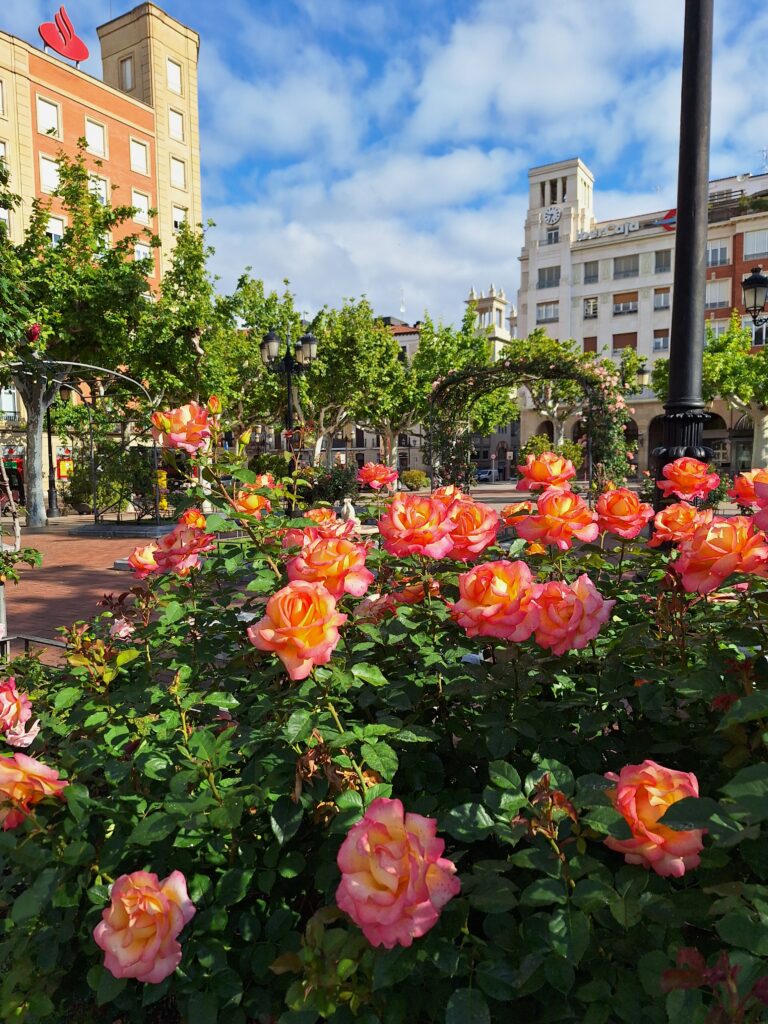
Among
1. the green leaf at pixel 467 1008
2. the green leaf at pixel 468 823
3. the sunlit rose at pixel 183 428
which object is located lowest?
the green leaf at pixel 467 1008

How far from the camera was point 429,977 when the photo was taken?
4.33 feet

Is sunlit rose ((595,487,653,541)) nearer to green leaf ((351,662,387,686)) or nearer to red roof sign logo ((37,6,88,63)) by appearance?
green leaf ((351,662,387,686))

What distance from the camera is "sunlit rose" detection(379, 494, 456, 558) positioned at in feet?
5.99

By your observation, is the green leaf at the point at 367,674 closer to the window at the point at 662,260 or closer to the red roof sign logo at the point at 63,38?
the red roof sign logo at the point at 63,38

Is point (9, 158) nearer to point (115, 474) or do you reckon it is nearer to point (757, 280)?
point (115, 474)

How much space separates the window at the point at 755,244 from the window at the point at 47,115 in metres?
41.1

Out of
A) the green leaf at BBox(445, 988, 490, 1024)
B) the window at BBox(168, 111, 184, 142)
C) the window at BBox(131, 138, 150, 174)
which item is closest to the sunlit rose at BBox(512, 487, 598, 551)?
the green leaf at BBox(445, 988, 490, 1024)

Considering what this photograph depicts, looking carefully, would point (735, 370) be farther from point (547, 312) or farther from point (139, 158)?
point (139, 158)

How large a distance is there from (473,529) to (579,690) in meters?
0.55

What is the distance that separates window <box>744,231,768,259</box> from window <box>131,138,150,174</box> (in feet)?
123

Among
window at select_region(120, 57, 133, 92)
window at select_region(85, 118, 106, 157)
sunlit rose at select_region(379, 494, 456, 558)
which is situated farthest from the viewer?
window at select_region(120, 57, 133, 92)

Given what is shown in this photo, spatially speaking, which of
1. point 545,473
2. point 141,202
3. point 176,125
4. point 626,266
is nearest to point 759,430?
point 626,266

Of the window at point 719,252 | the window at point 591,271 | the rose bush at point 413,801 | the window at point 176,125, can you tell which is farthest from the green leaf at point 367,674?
the window at point 591,271

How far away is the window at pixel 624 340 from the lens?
165ft
